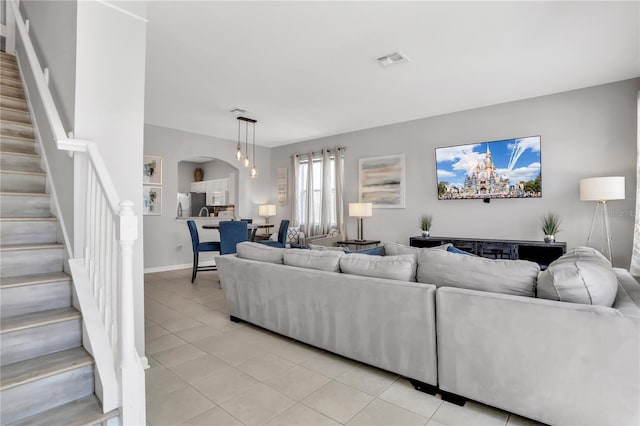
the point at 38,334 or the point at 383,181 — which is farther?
the point at 383,181

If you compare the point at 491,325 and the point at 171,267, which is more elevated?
the point at 491,325

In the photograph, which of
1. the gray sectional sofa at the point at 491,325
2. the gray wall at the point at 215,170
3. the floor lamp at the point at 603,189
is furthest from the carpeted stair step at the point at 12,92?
the floor lamp at the point at 603,189

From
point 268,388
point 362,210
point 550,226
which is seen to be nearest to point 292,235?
point 362,210

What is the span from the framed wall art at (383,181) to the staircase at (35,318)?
4.75 metres

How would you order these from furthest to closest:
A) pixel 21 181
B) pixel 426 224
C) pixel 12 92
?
pixel 426 224 < pixel 12 92 < pixel 21 181

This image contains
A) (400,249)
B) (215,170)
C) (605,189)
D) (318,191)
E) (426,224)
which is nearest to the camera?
(400,249)

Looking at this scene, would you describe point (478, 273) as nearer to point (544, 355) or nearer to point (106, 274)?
point (544, 355)

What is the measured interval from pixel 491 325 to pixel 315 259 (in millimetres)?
1310

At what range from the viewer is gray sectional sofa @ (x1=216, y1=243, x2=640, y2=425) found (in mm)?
1485

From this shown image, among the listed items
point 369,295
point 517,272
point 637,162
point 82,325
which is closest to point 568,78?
point 637,162

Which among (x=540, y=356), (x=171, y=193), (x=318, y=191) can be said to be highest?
(x=318, y=191)

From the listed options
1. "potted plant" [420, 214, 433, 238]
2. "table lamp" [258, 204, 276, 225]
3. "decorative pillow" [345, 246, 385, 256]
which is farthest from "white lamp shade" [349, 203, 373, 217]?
"decorative pillow" [345, 246, 385, 256]

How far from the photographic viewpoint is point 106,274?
65.1 inches

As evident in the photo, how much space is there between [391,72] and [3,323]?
3839 millimetres
